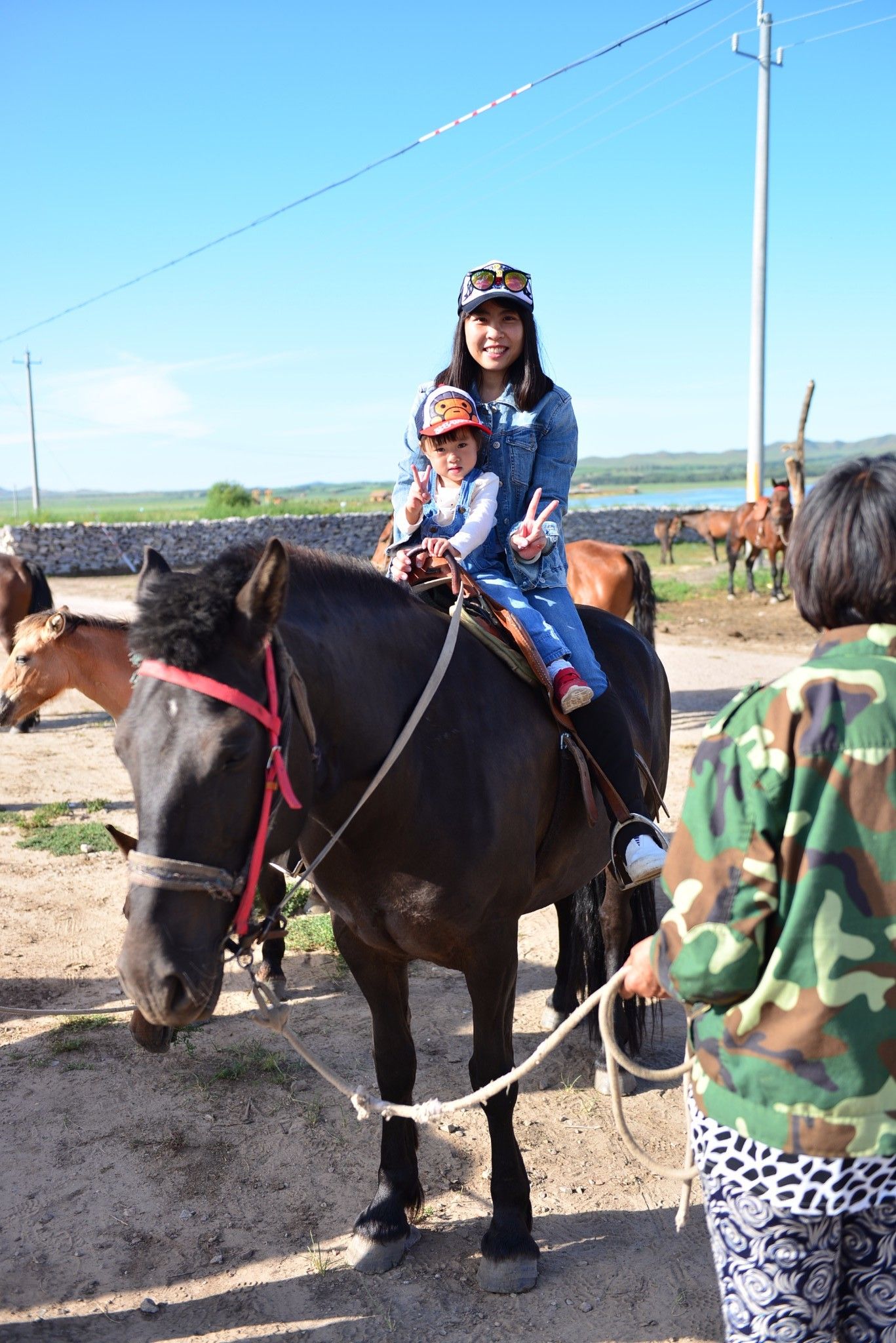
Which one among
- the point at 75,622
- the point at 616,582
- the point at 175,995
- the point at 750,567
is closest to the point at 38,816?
the point at 75,622

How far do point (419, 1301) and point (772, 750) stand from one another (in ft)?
7.16

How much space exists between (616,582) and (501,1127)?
24.2 ft

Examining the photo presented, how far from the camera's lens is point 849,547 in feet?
4.70

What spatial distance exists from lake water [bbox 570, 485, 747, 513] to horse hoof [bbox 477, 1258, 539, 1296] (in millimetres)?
27333

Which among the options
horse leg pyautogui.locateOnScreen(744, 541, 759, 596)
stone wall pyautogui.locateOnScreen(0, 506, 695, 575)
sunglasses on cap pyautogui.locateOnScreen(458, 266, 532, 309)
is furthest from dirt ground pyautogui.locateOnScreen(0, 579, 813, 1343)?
stone wall pyautogui.locateOnScreen(0, 506, 695, 575)

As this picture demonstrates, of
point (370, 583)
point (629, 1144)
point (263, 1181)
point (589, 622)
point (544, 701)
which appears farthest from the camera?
point (589, 622)

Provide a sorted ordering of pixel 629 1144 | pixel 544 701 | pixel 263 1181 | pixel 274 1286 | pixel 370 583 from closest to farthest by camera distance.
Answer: pixel 629 1144 < pixel 370 583 < pixel 274 1286 < pixel 544 701 < pixel 263 1181

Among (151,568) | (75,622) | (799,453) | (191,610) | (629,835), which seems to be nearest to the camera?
(191,610)

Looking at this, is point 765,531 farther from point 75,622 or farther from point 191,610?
point 191,610

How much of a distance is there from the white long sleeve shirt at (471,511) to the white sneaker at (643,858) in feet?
3.52

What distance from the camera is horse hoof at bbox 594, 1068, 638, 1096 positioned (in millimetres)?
3748

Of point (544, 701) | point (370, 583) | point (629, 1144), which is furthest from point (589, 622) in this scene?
point (629, 1144)

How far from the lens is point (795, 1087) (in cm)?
143

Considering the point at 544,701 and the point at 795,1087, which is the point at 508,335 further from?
the point at 795,1087
